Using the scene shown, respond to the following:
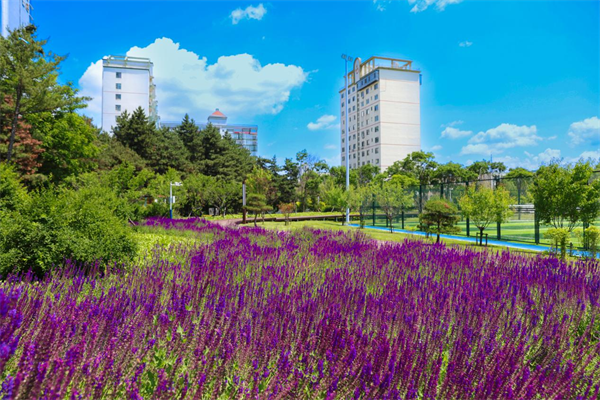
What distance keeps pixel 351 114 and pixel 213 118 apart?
5472 centimetres

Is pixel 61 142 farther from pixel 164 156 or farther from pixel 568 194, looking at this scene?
pixel 568 194

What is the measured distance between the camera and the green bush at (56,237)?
5.33 m

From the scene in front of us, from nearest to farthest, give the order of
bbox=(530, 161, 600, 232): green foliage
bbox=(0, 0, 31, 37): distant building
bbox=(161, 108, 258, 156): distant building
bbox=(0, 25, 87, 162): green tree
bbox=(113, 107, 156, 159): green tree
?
bbox=(530, 161, 600, 232): green foliage
bbox=(0, 25, 87, 162): green tree
bbox=(0, 0, 31, 37): distant building
bbox=(113, 107, 156, 159): green tree
bbox=(161, 108, 258, 156): distant building

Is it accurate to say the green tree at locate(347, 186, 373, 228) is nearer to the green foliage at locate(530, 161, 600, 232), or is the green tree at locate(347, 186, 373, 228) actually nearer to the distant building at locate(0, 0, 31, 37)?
the green foliage at locate(530, 161, 600, 232)

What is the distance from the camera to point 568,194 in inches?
469

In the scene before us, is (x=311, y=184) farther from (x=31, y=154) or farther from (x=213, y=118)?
(x=213, y=118)

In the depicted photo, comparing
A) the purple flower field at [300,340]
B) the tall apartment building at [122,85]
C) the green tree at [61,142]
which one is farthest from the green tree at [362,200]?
the tall apartment building at [122,85]

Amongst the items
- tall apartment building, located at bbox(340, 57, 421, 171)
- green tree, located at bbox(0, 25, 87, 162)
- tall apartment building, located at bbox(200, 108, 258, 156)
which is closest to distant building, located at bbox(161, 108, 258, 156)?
tall apartment building, located at bbox(200, 108, 258, 156)

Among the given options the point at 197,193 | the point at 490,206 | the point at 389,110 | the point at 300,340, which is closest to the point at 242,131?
the point at 389,110

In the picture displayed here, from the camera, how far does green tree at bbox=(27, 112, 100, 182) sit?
24906 millimetres

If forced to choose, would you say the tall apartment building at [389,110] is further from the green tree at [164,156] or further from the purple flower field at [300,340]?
the purple flower field at [300,340]

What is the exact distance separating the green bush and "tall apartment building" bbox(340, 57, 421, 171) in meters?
72.9

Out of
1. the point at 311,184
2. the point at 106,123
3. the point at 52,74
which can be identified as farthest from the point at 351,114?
the point at 52,74

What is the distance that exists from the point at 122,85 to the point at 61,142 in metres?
44.0
